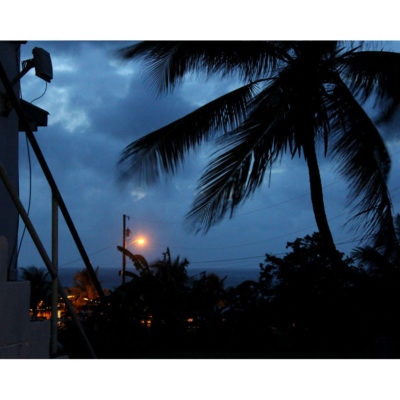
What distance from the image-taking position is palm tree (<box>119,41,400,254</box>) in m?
5.00

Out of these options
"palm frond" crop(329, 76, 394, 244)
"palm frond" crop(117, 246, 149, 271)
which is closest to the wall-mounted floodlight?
"palm frond" crop(117, 246, 149, 271)

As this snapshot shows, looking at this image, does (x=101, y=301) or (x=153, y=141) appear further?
(x=153, y=141)

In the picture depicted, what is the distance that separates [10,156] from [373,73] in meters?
4.25

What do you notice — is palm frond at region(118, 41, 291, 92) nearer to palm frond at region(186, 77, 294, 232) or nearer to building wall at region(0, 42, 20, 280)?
palm frond at region(186, 77, 294, 232)

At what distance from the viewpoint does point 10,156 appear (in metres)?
4.31

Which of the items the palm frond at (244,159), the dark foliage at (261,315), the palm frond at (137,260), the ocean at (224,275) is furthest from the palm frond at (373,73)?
the palm frond at (137,260)

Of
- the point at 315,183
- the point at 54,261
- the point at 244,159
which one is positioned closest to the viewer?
the point at 54,261

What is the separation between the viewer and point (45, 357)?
2.71 metres

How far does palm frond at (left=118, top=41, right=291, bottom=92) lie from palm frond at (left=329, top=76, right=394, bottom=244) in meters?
0.99

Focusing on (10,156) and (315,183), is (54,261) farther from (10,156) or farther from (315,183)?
(315,183)

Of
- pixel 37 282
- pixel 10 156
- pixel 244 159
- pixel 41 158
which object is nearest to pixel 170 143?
pixel 244 159
